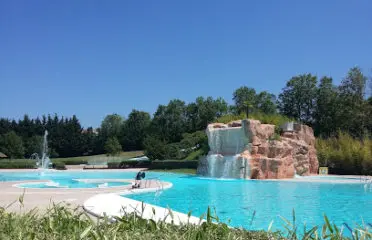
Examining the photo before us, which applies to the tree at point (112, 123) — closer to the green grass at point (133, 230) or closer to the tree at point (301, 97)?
the tree at point (301, 97)

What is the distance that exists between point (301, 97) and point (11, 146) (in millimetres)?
36935

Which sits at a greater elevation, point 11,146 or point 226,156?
point 11,146

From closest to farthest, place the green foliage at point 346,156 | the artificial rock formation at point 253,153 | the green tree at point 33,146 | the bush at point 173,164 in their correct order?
the artificial rock formation at point 253,153 < the green foliage at point 346,156 < the bush at point 173,164 < the green tree at point 33,146

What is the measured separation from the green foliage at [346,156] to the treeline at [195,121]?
5.11 metres

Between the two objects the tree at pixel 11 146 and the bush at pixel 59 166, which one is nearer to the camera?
the bush at pixel 59 166

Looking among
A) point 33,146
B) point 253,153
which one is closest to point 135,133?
point 33,146

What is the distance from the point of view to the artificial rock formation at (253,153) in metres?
22.6

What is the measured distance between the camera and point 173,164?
33.1 meters

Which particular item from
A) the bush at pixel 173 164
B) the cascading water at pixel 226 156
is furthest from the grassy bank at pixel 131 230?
the bush at pixel 173 164

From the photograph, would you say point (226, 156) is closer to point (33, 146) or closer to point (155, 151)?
point (155, 151)

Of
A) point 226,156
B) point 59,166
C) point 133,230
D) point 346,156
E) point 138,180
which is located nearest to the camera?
point 133,230

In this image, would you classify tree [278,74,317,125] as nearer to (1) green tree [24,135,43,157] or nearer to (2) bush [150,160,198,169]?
(2) bush [150,160,198,169]

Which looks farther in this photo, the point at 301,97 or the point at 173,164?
the point at 301,97

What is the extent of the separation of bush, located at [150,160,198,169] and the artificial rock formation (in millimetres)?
6709
